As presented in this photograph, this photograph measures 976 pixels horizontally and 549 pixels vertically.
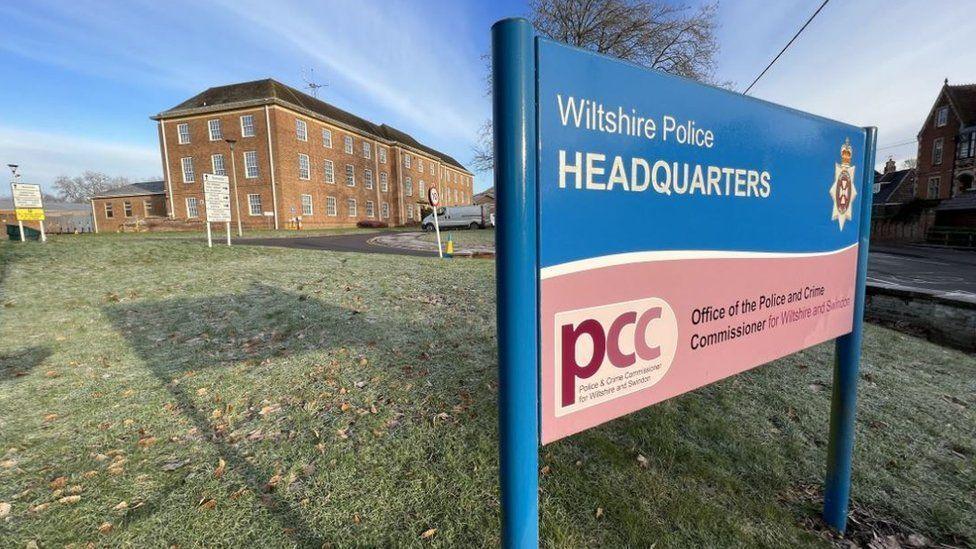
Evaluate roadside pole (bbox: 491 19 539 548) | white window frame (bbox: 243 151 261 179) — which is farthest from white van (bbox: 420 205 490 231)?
roadside pole (bbox: 491 19 539 548)

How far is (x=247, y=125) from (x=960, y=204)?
52338 mm

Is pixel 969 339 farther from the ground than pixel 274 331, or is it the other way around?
pixel 274 331

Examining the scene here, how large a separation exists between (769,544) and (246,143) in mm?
40354

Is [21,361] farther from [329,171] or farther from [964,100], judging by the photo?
[964,100]

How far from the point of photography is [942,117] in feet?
120

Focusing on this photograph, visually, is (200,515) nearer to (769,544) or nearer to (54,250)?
(769,544)

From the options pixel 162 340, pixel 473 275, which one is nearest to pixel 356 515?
pixel 162 340

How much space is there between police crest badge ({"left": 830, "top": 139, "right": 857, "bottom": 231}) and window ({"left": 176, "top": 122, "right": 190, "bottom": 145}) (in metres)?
44.9

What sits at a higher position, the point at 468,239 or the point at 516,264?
the point at 516,264

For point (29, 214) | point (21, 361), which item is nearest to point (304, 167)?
point (29, 214)

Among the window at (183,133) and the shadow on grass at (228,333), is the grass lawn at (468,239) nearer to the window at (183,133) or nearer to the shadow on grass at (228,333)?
the shadow on grass at (228,333)

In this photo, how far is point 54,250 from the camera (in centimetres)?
1073

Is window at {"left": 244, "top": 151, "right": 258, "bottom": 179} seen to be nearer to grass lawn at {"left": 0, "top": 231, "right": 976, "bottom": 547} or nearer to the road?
grass lawn at {"left": 0, "top": 231, "right": 976, "bottom": 547}

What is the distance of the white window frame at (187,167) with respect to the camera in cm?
3609
